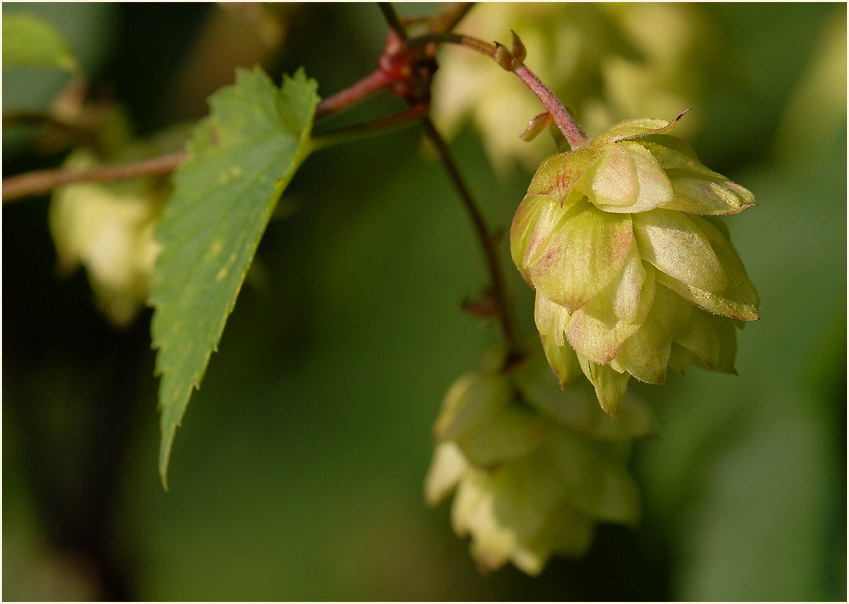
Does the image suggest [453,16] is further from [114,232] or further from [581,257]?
[114,232]

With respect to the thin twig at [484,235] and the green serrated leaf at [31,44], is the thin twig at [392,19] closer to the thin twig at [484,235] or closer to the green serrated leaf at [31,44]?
the thin twig at [484,235]

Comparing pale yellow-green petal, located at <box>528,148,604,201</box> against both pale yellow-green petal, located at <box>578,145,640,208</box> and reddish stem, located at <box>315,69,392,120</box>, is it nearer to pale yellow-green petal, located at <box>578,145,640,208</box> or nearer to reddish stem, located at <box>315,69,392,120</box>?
pale yellow-green petal, located at <box>578,145,640,208</box>

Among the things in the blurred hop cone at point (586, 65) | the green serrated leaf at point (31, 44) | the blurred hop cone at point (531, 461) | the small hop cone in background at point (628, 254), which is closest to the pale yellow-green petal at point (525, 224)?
the small hop cone in background at point (628, 254)

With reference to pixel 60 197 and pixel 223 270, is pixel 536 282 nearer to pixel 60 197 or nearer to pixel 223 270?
pixel 223 270

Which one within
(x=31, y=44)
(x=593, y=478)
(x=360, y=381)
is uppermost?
(x=31, y=44)

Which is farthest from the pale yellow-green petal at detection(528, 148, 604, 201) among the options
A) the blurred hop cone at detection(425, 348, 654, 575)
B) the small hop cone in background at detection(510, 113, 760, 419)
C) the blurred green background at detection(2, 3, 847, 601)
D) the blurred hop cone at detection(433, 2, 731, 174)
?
the blurred green background at detection(2, 3, 847, 601)

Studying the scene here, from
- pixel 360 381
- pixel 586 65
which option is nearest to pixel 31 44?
pixel 586 65
